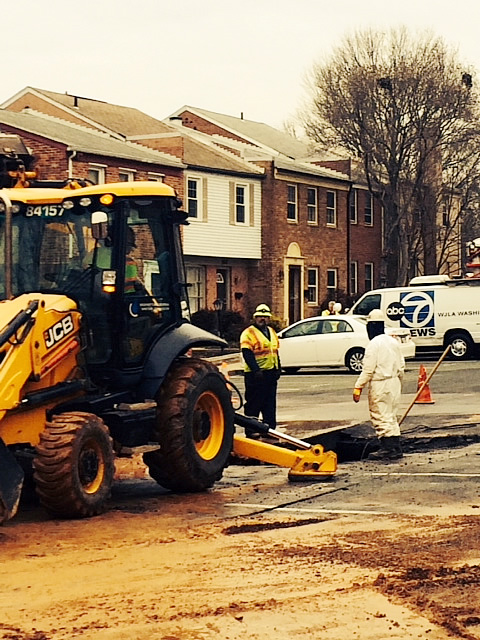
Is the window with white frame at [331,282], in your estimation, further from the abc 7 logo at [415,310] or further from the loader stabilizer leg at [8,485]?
the loader stabilizer leg at [8,485]

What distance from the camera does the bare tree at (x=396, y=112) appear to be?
4897cm

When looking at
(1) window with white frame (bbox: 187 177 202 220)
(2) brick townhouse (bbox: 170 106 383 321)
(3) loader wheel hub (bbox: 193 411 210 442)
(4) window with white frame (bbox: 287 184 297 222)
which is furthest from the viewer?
(4) window with white frame (bbox: 287 184 297 222)

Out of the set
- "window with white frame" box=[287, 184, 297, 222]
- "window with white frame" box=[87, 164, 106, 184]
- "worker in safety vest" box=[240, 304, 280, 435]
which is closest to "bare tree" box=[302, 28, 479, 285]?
"window with white frame" box=[287, 184, 297, 222]

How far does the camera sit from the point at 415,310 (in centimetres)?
3631

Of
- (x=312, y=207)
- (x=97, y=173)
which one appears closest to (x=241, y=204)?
(x=312, y=207)

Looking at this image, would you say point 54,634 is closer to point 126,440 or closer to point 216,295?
point 126,440

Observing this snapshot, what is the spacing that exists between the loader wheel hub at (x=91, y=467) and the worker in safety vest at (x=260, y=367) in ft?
21.1

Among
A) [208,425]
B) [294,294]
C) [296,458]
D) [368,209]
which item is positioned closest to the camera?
[208,425]

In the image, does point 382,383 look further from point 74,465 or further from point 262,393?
point 74,465

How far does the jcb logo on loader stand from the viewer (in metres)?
11.0

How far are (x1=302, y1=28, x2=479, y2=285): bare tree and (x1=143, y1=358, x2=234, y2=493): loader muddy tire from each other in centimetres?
3757

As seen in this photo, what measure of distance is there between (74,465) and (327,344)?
2219 centimetres

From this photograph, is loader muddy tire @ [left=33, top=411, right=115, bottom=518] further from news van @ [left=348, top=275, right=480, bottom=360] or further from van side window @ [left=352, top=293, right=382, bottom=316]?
van side window @ [left=352, top=293, right=382, bottom=316]

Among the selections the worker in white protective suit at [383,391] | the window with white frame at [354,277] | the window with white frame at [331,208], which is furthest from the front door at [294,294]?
the worker in white protective suit at [383,391]
